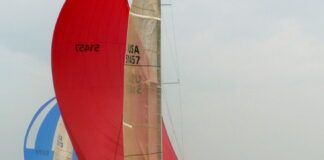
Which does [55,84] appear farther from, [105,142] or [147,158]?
[147,158]

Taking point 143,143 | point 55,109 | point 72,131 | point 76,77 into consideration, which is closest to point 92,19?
point 76,77

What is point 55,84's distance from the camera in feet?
66.5

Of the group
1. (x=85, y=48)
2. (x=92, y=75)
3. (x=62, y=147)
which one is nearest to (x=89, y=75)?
(x=92, y=75)

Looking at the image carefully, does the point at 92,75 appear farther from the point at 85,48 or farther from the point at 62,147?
the point at 62,147

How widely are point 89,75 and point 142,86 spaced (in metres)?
3.89

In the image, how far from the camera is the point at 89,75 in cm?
2033

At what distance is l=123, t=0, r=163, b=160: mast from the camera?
656 inches

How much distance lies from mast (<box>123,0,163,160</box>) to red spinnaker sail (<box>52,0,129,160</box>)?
3195 mm

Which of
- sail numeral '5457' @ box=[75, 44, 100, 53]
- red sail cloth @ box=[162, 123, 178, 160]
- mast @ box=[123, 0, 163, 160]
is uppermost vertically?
sail numeral '5457' @ box=[75, 44, 100, 53]

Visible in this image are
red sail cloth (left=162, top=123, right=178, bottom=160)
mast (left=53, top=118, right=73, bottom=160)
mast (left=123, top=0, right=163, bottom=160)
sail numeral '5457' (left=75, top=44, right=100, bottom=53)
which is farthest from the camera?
mast (left=53, top=118, right=73, bottom=160)

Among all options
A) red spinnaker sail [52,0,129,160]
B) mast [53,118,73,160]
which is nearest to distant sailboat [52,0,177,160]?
red spinnaker sail [52,0,129,160]

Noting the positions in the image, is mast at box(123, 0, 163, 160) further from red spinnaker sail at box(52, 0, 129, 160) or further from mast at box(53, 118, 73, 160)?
mast at box(53, 118, 73, 160)

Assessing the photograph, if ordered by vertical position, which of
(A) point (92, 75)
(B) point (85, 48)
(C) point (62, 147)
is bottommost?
(C) point (62, 147)

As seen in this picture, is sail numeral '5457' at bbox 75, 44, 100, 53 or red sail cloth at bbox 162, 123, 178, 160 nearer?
sail numeral '5457' at bbox 75, 44, 100, 53
